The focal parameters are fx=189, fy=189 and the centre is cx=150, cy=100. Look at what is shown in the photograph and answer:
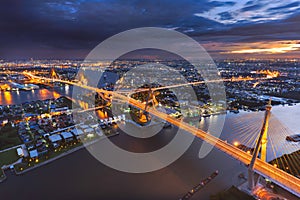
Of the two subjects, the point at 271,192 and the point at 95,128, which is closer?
the point at 271,192

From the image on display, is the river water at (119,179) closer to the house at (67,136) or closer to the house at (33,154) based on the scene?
the house at (33,154)

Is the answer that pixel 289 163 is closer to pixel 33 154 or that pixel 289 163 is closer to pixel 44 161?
pixel 44 161

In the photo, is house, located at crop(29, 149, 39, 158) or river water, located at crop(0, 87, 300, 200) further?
house, located at crop(29, 149, 39, 158)

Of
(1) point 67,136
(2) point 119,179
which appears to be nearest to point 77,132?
(1) point 67,136

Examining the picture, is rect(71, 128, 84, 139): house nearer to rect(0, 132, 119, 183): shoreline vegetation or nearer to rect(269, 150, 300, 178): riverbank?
rect(0, 132, 119, 183): shoreline vegetation

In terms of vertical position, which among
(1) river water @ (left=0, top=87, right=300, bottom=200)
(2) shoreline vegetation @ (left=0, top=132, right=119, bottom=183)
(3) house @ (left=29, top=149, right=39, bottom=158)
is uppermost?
(3) house @ (left=29, top=149, right=39, bottom=158)

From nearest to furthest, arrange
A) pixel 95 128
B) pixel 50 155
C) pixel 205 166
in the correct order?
pixel 205 166 → pixel 50 155 → pixel 95 128

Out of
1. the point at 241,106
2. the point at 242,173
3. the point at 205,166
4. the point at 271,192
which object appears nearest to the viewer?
the point at 271,192

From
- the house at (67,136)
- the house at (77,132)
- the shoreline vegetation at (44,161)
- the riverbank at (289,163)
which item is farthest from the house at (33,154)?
the riverbank at (289,163)

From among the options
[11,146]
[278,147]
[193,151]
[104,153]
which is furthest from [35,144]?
[278,147]

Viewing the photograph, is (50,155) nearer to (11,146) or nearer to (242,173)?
(11,146)

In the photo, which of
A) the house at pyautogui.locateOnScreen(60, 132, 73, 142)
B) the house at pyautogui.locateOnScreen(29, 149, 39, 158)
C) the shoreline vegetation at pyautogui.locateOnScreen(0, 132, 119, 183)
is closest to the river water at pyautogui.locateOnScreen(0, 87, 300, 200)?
the shoreline vegetation at pyautogui.locateOnScreen(0, 132, 119, 183)
